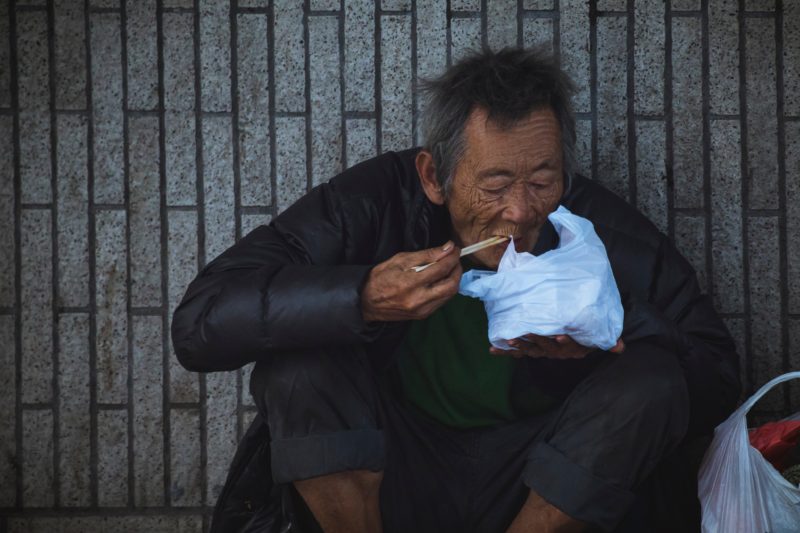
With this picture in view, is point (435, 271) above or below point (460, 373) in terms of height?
above

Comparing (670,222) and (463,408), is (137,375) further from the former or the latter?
(670,222)

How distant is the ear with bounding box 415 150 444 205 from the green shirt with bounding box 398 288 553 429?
0.97 feet

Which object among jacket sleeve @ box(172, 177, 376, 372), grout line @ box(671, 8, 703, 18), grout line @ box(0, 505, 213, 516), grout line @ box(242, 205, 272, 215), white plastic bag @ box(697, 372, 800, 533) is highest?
grout line @ box(671, 8, 703, 18)

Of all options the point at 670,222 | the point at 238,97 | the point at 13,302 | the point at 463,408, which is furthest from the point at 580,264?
the point at 13,302

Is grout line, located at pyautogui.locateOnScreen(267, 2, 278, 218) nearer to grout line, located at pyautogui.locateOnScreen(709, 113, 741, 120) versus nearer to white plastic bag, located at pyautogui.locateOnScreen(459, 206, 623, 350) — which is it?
white plastic bag, located at pyautogui.locateOnScreen(459, 206, 623, 350)

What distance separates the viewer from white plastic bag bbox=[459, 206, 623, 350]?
2.15 meters

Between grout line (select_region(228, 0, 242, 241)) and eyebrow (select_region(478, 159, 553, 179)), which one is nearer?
eyebrow (select_region(478, 159, 553, 179))

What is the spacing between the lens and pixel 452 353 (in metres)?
2.61

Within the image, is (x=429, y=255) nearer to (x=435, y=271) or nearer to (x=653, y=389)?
(x=435, y=271)

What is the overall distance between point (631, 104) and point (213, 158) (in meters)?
1.42

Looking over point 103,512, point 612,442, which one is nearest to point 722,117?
point 612,442

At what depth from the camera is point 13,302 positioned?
10.4ft

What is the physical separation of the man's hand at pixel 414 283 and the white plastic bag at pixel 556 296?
157mm

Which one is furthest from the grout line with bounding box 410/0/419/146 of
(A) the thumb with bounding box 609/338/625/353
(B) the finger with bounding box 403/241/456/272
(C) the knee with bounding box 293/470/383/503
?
(C) the knee with bounding box 293/470/383/503
